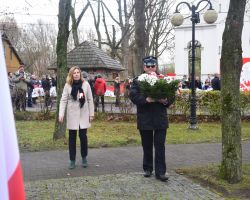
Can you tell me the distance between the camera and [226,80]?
6.69m

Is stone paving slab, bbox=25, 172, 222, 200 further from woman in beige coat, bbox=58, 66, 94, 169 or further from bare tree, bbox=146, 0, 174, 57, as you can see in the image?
bare tree, bbox=146, 0, 174, 57

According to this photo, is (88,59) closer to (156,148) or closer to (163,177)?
(156,148)

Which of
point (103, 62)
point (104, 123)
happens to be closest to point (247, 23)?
point (103, 62)

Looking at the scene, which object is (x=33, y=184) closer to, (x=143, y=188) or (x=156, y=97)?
(x=143, y=188)

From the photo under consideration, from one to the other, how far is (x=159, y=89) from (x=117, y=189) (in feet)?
5.27

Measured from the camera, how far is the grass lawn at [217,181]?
620 centimetres

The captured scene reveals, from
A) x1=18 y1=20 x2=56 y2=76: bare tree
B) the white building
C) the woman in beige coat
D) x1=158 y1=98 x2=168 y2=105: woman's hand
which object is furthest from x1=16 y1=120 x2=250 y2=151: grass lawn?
x1=18 y1=20 x2=56 y2=76: bare tree

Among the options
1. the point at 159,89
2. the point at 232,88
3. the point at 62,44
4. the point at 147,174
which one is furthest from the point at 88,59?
the point at 232,88

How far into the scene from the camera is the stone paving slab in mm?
6008

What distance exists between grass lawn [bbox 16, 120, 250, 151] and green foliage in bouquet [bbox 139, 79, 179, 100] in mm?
4023

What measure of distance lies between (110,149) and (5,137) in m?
7.89

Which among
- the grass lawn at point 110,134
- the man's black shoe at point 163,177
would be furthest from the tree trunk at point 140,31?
the man's black shoe at point 163,177

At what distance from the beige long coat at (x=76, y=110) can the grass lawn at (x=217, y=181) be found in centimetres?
188

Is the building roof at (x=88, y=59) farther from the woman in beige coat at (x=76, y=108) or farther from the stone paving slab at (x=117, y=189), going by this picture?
the stone paving slab at (x=117, y=189)
